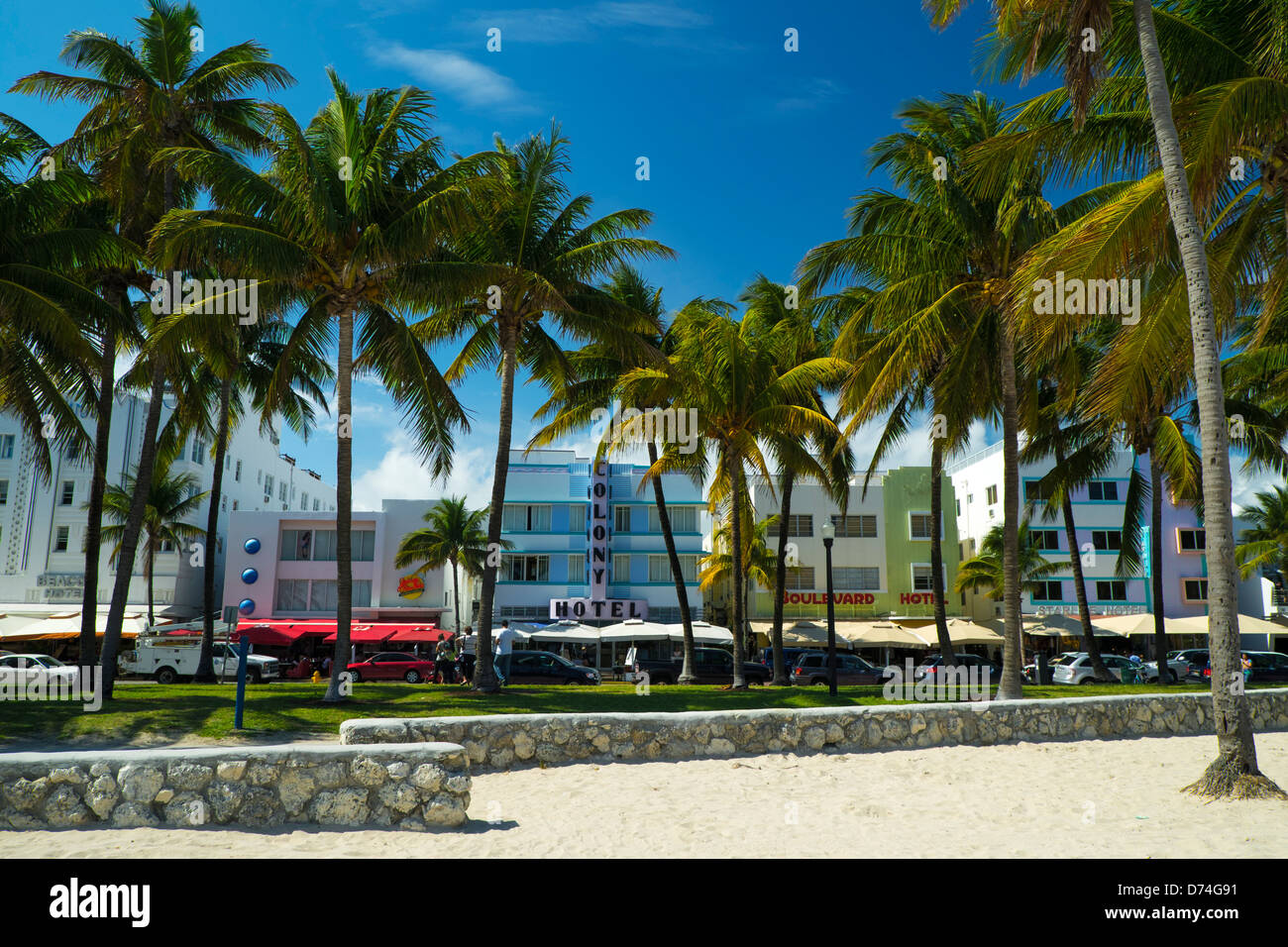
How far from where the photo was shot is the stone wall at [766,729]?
36.7ft

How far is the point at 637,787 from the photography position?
10.1 meters

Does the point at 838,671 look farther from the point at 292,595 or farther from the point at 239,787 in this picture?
the point at 292,595

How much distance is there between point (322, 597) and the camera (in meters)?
43.4

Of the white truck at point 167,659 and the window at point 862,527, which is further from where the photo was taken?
the window at point 862,527

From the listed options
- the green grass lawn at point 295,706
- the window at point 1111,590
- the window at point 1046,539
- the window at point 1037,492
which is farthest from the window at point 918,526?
the green grass lawn at point 295,706

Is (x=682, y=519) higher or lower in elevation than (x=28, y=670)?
higher

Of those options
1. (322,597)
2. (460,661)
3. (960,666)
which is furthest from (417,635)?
(960,666)

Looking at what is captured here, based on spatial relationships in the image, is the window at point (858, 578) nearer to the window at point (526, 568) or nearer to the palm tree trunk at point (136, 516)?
the window at point (526, 568)

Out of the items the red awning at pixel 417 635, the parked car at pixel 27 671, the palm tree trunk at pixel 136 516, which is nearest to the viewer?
the palm tree trunk at pixel 136 516

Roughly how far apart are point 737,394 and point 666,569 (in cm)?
2306

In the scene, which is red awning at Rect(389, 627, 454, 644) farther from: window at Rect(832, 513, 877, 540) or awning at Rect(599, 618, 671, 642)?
window at Rect(832, 513, 877, 540)

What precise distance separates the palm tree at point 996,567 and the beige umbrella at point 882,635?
540cm

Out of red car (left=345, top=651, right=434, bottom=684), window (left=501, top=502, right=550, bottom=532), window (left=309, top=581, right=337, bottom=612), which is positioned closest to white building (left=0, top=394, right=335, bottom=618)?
window (left=309, top=581, right=337, bottom=612)

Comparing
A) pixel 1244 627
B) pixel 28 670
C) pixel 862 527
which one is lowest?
pixel 1244 627
